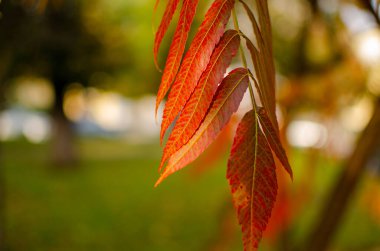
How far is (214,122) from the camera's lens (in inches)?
18.8

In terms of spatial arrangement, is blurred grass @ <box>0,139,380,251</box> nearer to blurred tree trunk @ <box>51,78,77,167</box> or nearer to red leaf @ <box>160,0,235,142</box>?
blurred tree trunk @ <box>51,78,77,167</box>

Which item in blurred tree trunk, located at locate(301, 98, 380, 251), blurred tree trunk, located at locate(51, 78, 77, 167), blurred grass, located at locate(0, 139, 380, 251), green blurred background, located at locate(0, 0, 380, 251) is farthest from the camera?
blurred tree trunk, located at locate(51, 78, 77, 167)

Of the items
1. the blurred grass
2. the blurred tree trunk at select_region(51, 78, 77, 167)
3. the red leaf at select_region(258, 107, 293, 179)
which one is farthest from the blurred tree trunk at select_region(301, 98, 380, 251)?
the blurred tree trunk at select_region(51, 78, 77, 167)

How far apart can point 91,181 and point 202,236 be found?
3781 millimetres

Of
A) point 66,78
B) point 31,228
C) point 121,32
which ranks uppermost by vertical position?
point 121,32

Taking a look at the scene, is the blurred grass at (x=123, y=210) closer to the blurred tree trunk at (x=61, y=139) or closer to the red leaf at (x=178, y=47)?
the blurred tree trunk at (x=61, y=139)

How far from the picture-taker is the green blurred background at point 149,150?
2357mm

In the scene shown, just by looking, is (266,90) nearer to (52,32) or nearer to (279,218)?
(279,218)

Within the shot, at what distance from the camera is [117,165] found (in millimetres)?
11211

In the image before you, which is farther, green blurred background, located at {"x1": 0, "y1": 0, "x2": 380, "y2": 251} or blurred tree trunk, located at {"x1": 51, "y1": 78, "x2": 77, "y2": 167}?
blurred tree trunk, located at {"x1": 51, "y1": 78, "x2": 77, "y2": 167}

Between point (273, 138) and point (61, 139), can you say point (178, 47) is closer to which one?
point (273, 138)

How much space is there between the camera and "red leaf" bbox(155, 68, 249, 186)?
47 cm

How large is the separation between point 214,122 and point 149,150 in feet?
47.2

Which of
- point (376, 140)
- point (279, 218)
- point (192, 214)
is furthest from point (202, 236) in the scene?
point (376, 140)
